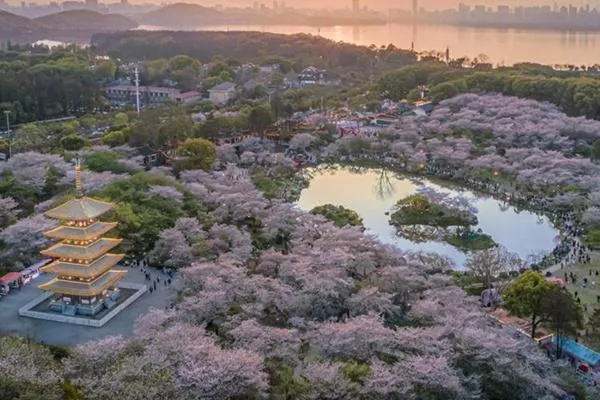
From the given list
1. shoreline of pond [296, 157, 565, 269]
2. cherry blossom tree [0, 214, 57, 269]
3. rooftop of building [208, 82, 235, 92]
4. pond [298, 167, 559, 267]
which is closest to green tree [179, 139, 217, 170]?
shoreline of pond [296, 157, 565, 269]

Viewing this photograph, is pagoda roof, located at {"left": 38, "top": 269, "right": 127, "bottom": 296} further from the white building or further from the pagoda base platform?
the white building

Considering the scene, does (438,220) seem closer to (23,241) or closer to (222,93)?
(23,241)

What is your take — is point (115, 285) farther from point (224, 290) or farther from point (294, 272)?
point (294, 272)

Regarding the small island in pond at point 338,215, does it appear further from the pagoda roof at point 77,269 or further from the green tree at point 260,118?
the green tree at point 260,118

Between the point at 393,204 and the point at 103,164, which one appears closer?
the point at 103,164

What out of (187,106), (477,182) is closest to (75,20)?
(187,106)

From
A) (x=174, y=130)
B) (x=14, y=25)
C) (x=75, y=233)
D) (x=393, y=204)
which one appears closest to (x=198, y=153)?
(x=174, y=130)
